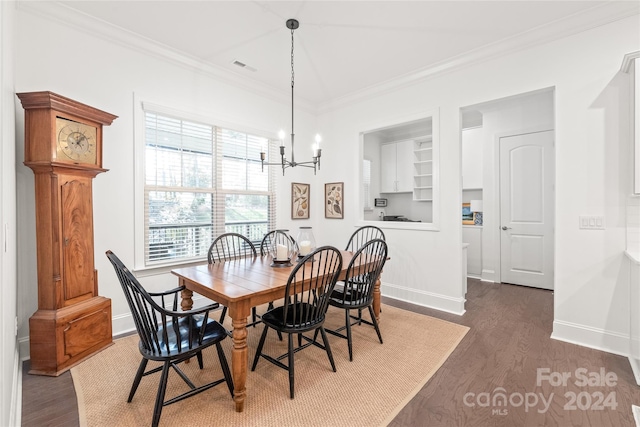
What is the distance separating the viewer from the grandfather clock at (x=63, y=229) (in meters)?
2.19

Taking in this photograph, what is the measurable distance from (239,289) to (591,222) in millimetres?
3074

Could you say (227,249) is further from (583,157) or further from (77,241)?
(583,157)

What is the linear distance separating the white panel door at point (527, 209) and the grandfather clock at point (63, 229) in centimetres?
539

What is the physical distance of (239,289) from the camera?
1.95 meters

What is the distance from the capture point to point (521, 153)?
4.60 metres

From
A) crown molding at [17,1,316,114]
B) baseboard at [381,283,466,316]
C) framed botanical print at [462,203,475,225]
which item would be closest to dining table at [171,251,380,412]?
baseboard at [381,283,466,316]

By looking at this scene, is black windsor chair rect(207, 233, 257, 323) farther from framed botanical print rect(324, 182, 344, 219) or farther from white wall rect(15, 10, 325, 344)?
framed botanical print rect(324, 182, 344, 219)

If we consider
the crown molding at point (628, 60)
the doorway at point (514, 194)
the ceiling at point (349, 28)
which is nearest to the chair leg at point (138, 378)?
the ceiling at point (349, 28)

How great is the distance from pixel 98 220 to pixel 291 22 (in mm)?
2599

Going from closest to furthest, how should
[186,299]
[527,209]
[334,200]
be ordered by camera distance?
[186,299] < [527,209] < [334,200]

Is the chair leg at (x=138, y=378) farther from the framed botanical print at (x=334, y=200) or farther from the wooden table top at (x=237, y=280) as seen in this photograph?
the framed botanical print at (x=334, y=200)

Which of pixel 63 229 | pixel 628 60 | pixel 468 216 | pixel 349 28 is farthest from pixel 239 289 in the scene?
pixel 468 216

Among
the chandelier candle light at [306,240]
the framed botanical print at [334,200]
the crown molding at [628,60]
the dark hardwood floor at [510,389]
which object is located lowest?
the dark hardwood floor at [510,389]

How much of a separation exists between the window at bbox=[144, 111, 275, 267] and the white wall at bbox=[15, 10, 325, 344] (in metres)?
0.19
